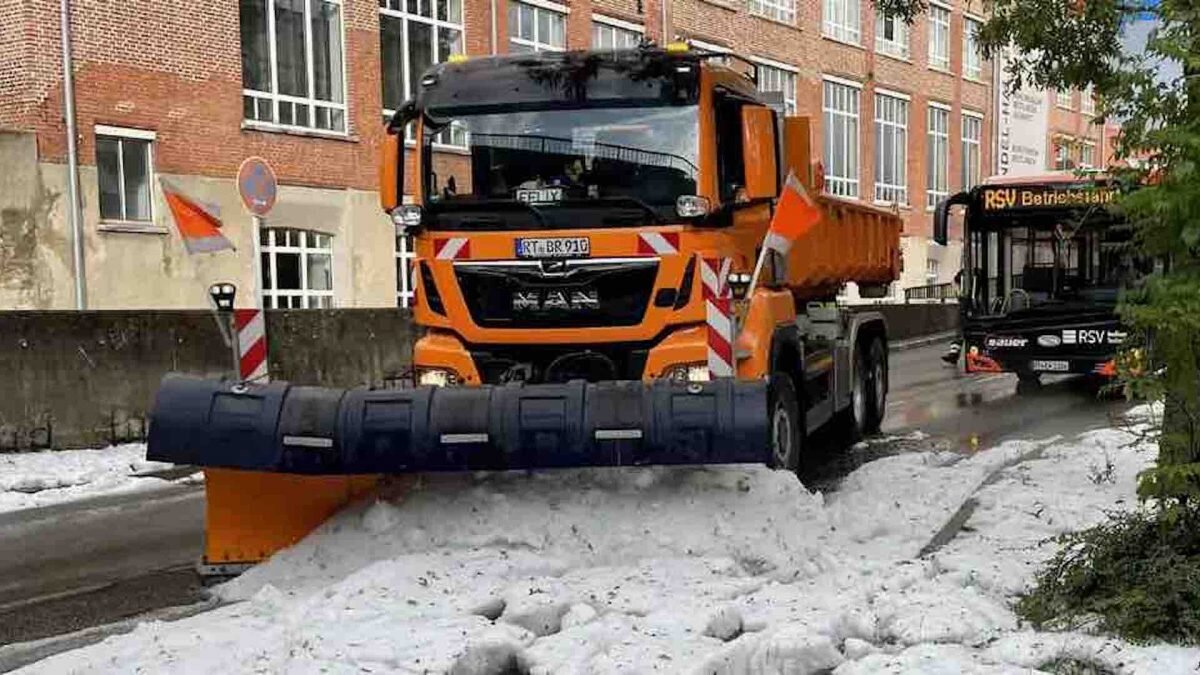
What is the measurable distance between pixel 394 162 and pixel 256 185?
5331 mm

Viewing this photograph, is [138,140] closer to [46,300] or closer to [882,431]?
[46,300]

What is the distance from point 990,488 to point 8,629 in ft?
19.2

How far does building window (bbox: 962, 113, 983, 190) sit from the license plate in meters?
38.8

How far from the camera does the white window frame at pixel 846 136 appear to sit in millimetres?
35406

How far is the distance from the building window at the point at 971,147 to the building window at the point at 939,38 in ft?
8.33

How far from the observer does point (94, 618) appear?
223 inches

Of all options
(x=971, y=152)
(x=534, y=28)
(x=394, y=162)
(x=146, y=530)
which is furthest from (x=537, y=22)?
(x=971, y=152)

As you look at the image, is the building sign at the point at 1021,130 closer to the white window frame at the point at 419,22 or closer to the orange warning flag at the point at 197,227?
the white window frame at the point at 419,22

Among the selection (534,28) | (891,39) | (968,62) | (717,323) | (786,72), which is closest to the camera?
(717,323)

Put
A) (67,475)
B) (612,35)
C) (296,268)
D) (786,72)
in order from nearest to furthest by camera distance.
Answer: (67,475) < (296,268) < (612,35) < (786,72)

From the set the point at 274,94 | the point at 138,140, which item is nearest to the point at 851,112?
the point at 274,94

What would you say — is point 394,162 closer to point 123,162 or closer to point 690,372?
point 690,372

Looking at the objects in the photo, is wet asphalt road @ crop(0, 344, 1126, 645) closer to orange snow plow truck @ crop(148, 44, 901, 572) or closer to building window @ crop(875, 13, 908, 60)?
orange snow plow truck @ crop(148, 44, 901, 572)

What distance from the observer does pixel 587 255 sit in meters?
7.29
